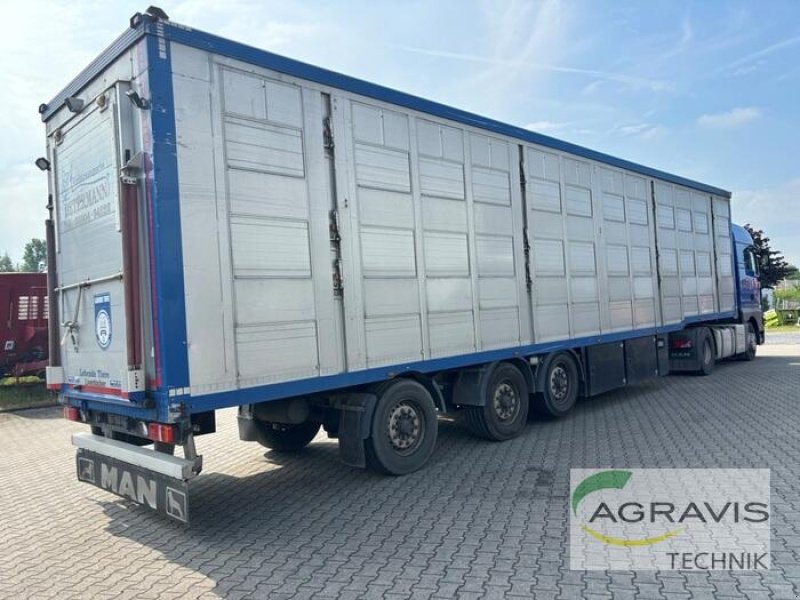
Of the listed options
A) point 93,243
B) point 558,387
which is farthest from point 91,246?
point 558,387

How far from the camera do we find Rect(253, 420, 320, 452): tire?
6676mm

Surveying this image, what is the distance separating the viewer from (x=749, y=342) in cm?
1505

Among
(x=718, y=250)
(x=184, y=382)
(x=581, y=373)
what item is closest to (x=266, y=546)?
Result: (x=184, y=382)

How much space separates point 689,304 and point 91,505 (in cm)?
1101

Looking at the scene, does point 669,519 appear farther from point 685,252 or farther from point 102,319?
point 685,252

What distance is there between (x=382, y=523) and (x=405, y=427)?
1307 millimetres

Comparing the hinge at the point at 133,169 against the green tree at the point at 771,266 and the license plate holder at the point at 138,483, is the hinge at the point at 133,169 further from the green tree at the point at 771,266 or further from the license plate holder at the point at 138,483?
the green tree at the point at 771,266

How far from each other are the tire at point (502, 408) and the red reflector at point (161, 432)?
357 cm

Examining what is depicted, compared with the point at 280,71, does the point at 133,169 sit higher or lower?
lower

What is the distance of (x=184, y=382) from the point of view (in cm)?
422

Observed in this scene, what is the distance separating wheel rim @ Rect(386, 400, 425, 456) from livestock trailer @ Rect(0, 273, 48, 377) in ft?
35.1

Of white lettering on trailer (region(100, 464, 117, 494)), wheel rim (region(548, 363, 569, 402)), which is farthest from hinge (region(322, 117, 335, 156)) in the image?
wheel rim (region(548, 363, 569, 402))

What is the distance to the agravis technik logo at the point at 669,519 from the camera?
3.79 meters

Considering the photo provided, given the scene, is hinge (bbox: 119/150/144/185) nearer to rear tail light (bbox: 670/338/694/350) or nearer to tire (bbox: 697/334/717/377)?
rear tail light (bbox: 670/338/694/350)
